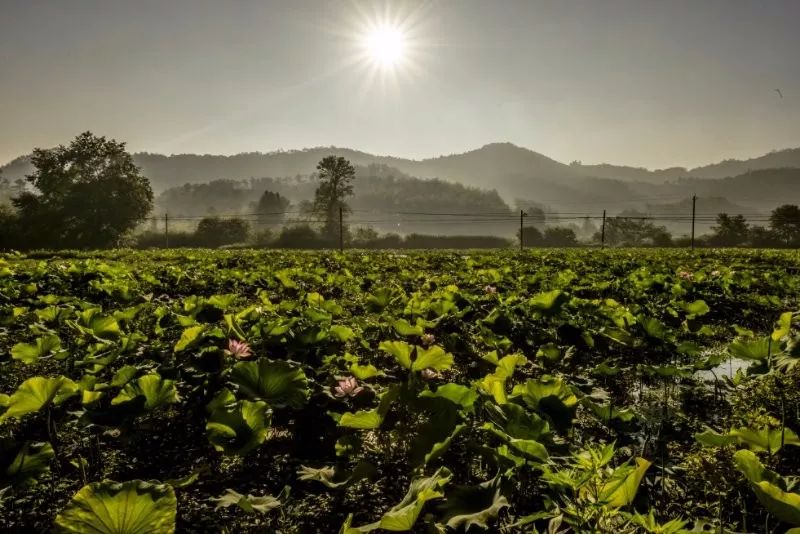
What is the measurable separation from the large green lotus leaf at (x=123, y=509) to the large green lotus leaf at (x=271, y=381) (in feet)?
2.90

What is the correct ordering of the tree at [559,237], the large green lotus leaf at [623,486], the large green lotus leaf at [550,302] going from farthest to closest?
the tree at [559,237]
the large green lotus leaf at [550,302]
the large green lotus leaf at [623,486]

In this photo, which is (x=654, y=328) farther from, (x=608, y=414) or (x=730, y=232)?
(x=730, y=232)

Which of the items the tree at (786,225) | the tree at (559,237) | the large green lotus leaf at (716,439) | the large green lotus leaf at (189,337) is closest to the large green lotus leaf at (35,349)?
the large green lotus leaf at (189,337)

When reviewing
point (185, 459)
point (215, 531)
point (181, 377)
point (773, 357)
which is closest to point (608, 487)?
point (215, 531)

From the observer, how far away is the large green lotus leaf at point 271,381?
2.02m

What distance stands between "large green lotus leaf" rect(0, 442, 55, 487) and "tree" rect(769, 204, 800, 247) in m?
73.3

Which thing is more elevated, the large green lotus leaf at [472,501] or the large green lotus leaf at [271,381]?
the large green lotus leaf at [271,381]

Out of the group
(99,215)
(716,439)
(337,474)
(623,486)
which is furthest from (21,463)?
(99,215)

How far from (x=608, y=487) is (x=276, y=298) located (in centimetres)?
511

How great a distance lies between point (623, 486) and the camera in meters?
1.21

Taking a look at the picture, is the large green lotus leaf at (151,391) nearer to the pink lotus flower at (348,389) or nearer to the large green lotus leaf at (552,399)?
the pink lotus flower at (348,389)

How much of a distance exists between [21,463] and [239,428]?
620 mm

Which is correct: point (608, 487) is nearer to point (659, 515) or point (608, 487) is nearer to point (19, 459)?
point (659, 515)

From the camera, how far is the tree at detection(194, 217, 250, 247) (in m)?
59.4
